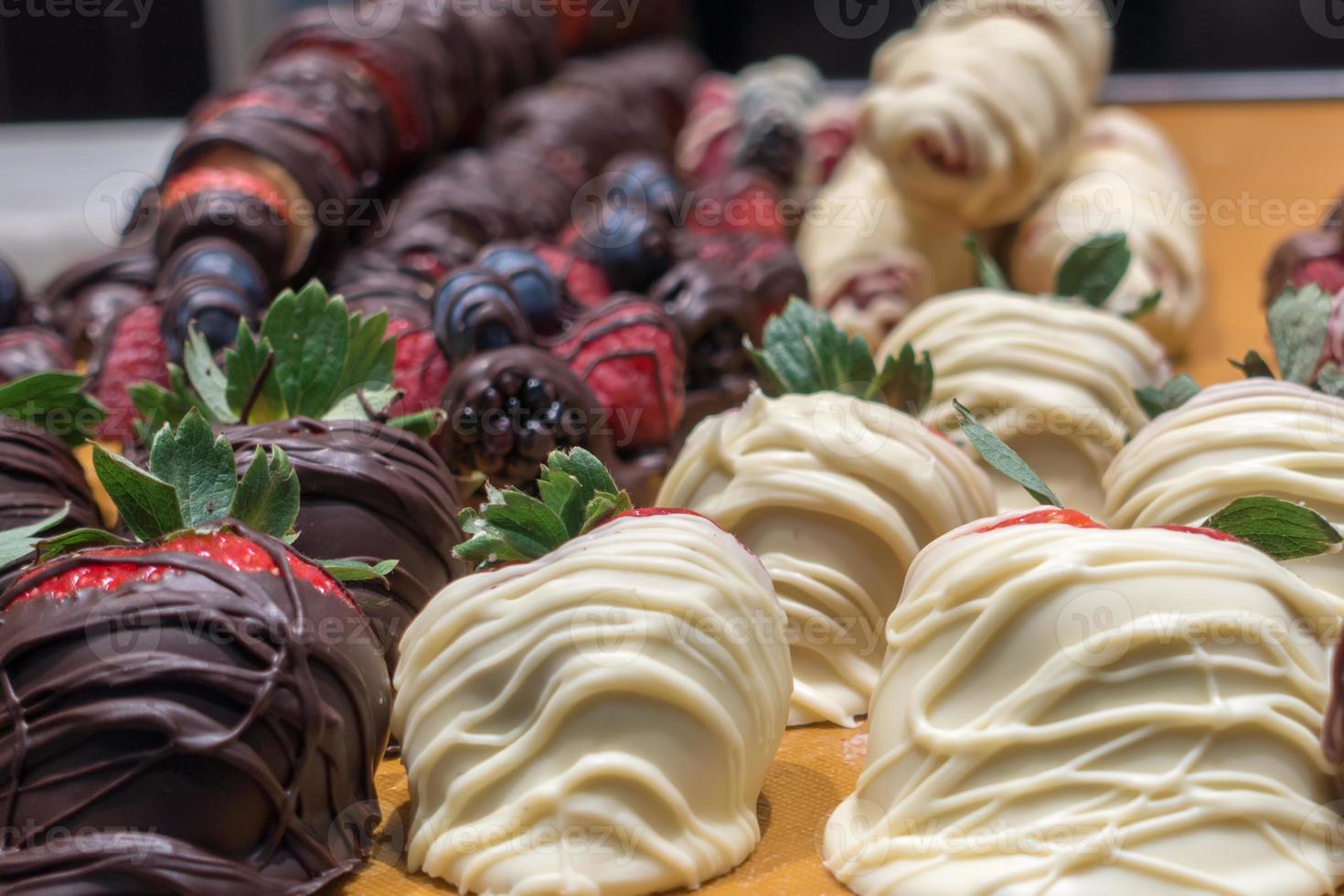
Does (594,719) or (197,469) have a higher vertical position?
(197,469)

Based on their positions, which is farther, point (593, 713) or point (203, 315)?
point (203, 315)

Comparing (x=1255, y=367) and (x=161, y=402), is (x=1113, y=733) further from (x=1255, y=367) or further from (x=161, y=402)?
(x=161, y=402)

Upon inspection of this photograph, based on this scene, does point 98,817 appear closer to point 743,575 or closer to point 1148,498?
point 743,575
